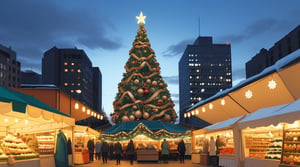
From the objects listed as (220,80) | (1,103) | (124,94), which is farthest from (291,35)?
(220,80)

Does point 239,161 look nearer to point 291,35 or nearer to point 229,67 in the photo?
point 291,35

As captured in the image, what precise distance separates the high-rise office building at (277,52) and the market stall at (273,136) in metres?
67.6

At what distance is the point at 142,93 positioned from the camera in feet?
107

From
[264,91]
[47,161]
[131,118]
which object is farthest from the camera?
[131,118]

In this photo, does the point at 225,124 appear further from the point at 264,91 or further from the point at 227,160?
the point at 264,91

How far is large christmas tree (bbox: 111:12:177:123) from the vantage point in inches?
1298

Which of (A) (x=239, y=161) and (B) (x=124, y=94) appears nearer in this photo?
(A) (x=239, y=161)

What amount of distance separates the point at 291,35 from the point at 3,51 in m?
80.2

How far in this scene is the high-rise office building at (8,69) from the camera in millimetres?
115625

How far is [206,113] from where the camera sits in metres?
28.5

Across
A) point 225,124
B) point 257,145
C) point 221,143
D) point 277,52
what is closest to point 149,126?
point 221,143

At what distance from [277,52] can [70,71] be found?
9305 centimetres

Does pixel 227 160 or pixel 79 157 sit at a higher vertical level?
pixel 227 160

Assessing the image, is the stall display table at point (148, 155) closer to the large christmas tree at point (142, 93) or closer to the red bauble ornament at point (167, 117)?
the large christmas tree at point (142, 93)
